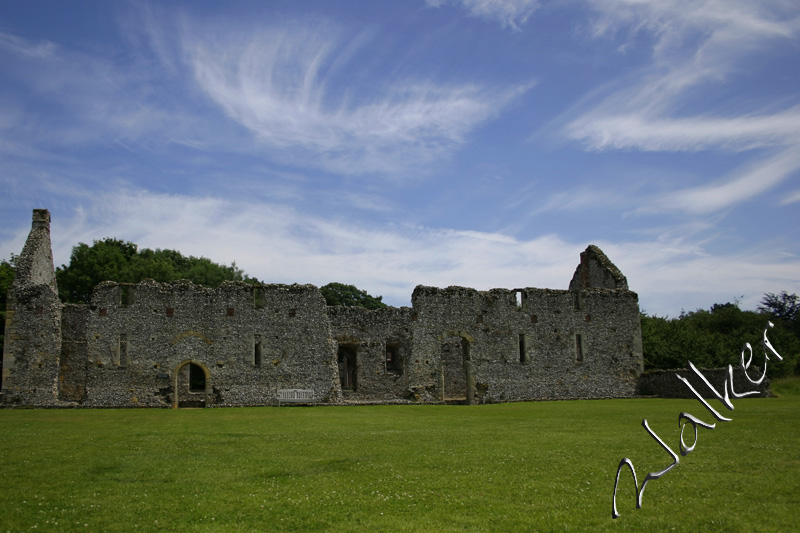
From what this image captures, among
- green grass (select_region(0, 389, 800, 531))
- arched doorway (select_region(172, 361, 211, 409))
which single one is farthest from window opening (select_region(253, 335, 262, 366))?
green grass (select_region(0, 389, 800, 531))

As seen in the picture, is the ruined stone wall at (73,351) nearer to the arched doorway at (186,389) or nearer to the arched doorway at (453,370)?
the arched doorway at (186,389)

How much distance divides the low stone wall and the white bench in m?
16.2

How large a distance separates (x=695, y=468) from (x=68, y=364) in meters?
27.9

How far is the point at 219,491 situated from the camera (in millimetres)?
9062

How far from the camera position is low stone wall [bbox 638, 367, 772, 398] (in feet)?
91.9

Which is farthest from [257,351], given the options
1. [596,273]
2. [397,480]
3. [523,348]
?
[397,480]

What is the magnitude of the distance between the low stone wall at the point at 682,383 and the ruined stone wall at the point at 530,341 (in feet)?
2.47

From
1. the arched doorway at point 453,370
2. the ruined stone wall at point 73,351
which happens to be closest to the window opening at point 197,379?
the ruined stone wall at point 73,351

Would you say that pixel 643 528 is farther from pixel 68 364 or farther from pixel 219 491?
pixel 68 364

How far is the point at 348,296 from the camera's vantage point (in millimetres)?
67375

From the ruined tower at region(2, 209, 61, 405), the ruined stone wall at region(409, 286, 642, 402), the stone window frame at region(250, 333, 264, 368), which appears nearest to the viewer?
the ruined tower at region(2, 209, 61, 405)

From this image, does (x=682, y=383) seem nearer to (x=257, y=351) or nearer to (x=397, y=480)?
(x=257, y=351)

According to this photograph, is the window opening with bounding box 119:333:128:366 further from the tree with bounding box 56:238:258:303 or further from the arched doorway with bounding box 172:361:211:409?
the tree with bounding box 56:238:258:303

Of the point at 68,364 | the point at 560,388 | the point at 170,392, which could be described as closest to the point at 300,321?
the point at 170,392
